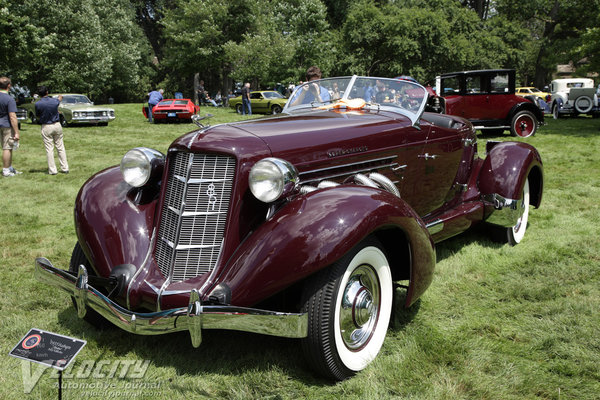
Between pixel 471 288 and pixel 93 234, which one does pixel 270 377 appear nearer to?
pixel 93 234

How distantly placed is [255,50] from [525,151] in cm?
2662

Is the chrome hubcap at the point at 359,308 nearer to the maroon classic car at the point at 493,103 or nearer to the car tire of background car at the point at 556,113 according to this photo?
the maroon classic car at the point at 493,103

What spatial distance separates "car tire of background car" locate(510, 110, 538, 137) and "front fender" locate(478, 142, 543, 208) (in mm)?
9647

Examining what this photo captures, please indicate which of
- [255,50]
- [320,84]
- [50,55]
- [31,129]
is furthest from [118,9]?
[320,84]

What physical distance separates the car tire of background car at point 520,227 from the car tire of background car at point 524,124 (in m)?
9.59

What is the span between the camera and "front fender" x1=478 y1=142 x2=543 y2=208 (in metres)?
4.94

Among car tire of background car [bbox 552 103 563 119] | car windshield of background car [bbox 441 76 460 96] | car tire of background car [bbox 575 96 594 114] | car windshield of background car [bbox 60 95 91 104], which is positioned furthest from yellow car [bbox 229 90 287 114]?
car tire of background car [bbox 575 96 594 114]

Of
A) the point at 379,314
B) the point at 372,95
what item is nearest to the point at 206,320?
the point at 379,314

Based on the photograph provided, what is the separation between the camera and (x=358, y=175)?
3539 millimetres

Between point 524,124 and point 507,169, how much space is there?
10776 mm

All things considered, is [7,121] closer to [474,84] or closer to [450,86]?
[450,86]

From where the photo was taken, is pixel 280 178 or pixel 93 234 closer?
pixel 280 178

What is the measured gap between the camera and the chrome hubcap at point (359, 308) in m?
2.78

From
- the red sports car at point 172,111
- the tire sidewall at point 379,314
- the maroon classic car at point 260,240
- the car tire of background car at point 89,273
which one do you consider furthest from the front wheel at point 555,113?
the car tire of background car at point 89,273
